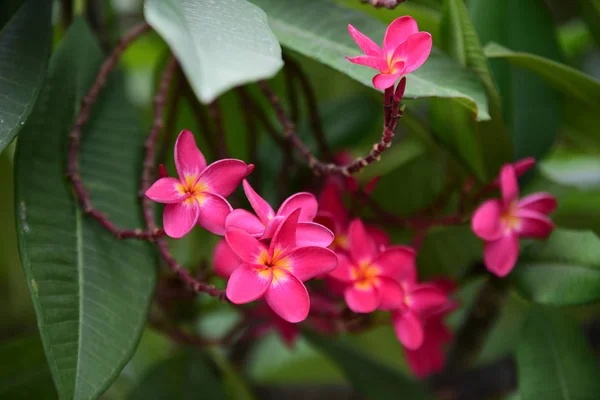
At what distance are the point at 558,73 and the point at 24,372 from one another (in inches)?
23.2

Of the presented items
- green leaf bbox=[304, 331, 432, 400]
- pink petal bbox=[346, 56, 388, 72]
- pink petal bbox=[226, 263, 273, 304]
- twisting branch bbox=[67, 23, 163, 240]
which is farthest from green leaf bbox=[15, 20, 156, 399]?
green leaf bbox=[304, 331, 432, 400]

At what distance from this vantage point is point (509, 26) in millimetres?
611

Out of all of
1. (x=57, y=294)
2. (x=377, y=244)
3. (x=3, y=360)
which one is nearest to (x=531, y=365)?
(x=377, y=244)

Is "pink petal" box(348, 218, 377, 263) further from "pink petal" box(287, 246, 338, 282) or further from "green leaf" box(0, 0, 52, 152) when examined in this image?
"green leaf" box(0, 0, 52, 152)

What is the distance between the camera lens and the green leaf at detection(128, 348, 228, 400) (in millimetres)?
700

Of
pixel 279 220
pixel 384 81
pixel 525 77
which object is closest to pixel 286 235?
pixel 279 220

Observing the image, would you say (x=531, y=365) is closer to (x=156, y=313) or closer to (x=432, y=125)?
(x=432, y=125)

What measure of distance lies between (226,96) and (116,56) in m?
0.23

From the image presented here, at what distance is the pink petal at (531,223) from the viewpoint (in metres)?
0.50

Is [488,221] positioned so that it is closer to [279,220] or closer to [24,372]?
[279,220]

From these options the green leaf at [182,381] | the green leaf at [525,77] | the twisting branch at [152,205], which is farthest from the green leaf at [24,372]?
the green leaf at [525,77]

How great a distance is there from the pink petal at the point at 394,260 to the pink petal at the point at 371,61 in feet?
0.49

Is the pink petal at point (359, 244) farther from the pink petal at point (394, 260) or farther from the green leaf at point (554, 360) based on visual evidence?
the green leaf at point (554, 360)

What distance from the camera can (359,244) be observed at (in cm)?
46
